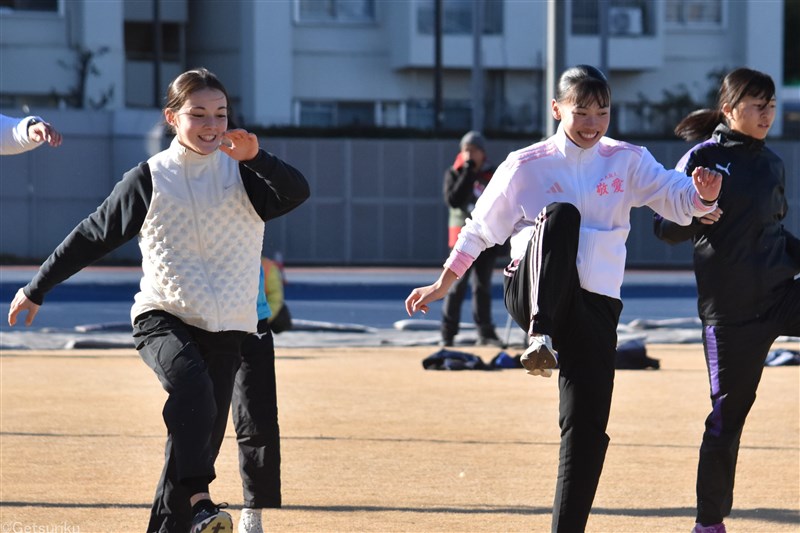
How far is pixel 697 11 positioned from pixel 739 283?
111ft

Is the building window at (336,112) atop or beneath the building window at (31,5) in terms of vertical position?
beneath

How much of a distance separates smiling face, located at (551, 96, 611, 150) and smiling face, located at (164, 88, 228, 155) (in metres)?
1.21

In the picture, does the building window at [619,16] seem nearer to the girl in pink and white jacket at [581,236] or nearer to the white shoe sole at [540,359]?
the girl in pink and white jacket at [581,236]

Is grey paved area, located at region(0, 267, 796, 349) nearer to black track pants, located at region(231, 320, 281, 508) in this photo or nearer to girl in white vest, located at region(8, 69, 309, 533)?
black track pants, located at region(231, 320, 281, 508)

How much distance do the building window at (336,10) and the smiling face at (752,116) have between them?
30490 mm

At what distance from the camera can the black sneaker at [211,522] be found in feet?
15.7

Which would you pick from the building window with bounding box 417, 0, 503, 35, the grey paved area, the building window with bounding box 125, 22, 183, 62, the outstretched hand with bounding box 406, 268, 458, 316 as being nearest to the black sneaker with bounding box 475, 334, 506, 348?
the grey paved area

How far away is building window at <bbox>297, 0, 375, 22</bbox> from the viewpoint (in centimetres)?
3600

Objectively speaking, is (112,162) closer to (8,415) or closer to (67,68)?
(67,68)

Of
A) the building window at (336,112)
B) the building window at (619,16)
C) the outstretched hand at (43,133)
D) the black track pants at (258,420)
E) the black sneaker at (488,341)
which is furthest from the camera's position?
the building window at (619,16)

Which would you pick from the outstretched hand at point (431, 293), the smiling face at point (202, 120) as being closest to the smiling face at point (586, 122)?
the outstretched hand at point (431, 293)

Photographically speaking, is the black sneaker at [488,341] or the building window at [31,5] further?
the building window at [31,5]

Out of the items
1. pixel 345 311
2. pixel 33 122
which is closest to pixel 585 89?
pixel 33 122

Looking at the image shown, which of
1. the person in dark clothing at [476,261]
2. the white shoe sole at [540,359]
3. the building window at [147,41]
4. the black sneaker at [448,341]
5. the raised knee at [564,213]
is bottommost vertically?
the black sneaker at [448,341]
